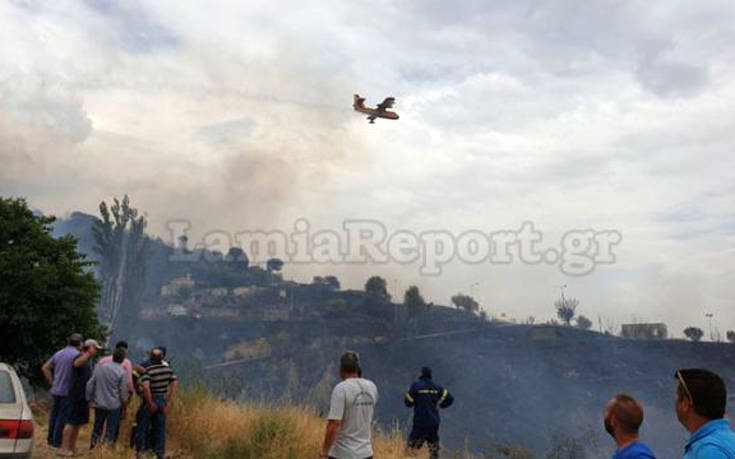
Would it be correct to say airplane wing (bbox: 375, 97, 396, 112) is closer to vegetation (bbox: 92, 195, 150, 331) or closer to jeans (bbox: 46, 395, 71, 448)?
jeans (bbox: 46, 395, 71, 448)

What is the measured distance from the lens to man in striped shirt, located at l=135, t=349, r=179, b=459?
25.8 feet

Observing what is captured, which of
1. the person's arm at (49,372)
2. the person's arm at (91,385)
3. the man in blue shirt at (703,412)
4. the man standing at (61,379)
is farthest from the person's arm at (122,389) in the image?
the man in blue shirt at (703,412)

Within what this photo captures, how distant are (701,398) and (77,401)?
7.56 metres

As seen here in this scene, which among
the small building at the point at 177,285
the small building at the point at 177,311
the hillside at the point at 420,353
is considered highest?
the small building at the point at 177,285

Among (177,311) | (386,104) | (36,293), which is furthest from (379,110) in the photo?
(177,311)

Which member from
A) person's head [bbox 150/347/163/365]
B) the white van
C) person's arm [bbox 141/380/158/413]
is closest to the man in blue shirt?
the white van

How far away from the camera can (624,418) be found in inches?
131

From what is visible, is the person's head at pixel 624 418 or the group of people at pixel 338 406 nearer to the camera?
the group of people at pixel 338 406

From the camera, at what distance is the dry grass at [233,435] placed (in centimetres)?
797

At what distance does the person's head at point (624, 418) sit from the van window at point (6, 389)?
5.63 metres

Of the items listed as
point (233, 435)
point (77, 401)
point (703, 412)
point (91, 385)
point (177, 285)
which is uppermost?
point (177, 285)

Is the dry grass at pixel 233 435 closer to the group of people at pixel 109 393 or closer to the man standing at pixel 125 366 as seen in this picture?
the group of people at pixel 109 393

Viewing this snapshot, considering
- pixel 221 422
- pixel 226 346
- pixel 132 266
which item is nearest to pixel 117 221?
pixel 132 266

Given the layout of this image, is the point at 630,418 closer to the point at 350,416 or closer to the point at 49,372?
the point at 350,416
